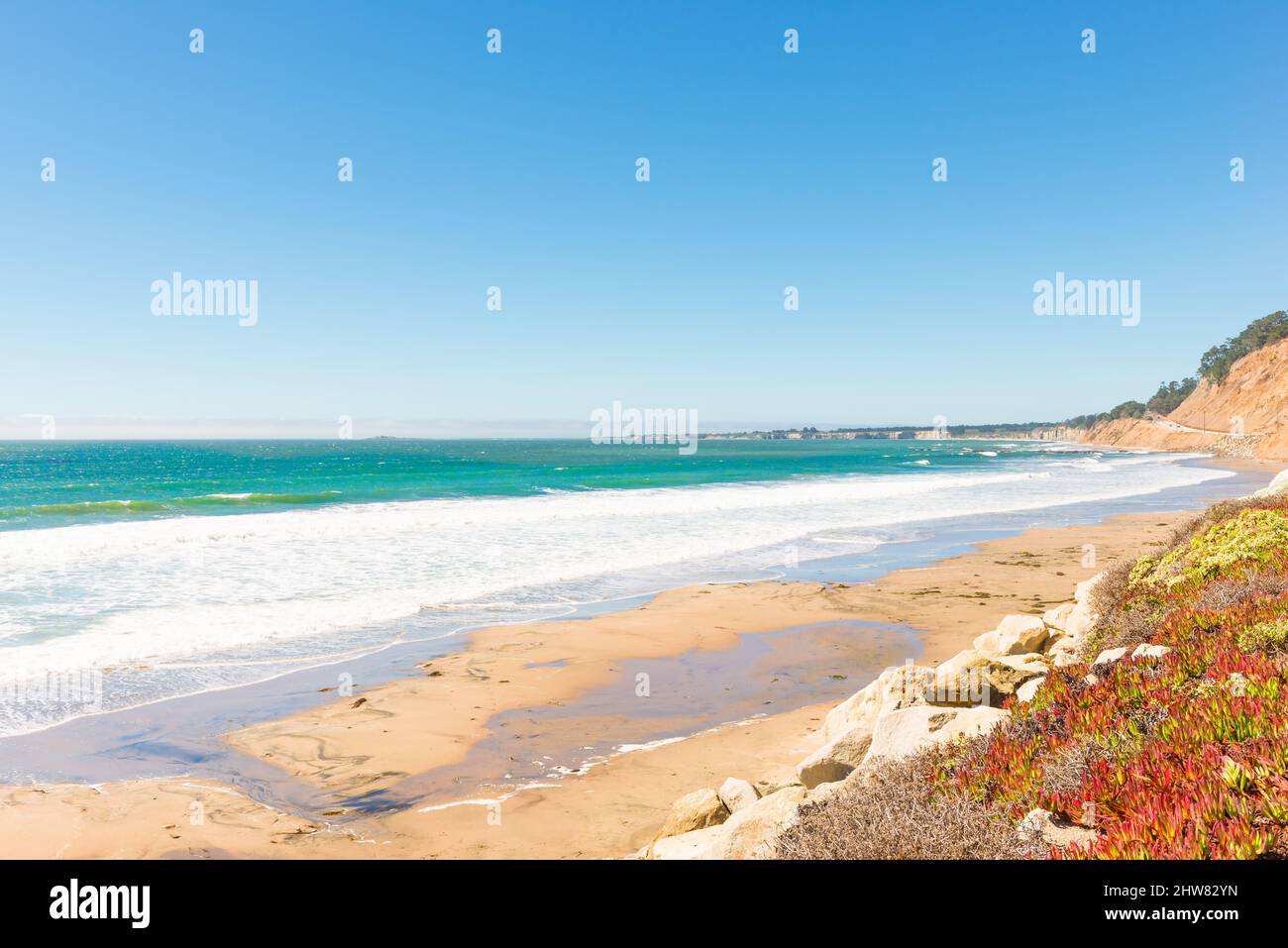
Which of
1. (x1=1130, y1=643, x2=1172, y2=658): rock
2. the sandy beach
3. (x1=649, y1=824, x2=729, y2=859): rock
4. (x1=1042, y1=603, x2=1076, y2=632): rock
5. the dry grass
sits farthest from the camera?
(x1=1042, y1=603, x2=1076, y2=632): rock

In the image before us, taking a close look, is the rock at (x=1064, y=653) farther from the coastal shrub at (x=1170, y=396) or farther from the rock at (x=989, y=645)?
the coastal shrub at (x=1170, y=396)

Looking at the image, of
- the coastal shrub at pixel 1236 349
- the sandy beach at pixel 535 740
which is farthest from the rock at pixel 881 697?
the coastal shrub at pixel 1236 349

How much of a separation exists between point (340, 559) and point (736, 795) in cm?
1933

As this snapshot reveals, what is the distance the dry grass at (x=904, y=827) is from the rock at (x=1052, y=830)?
0.27 feet

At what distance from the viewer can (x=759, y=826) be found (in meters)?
4.60

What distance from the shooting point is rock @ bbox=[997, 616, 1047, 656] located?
9.87m

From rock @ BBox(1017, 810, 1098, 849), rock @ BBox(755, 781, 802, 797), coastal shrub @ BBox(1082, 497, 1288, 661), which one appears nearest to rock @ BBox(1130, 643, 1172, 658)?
coastal shrub @ BBox(1082, 497, 1288, 661)

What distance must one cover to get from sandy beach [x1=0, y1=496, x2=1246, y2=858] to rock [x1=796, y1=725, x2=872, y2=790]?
1.22ft

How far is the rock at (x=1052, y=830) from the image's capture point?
3688mm

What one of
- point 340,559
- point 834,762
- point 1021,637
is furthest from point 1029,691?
point 340,559

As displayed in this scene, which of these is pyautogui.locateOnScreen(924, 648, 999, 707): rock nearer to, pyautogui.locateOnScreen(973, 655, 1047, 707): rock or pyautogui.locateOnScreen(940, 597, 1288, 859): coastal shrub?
pyautogui.locateOnScreen(973, 655, 1047, 707): rock

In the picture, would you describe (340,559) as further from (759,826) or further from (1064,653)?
(759,826)
